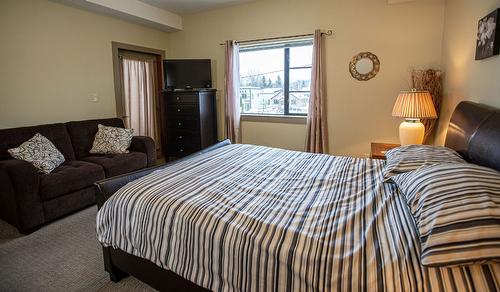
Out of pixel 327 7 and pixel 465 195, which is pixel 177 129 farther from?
pixel 465 195

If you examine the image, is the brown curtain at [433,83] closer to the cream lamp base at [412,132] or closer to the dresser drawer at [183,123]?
the cream lamp base at [412,132]

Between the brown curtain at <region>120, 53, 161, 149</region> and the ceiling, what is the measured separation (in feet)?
3.09

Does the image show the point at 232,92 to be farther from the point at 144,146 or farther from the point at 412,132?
the point at 412,132

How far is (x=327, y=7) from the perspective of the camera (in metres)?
3.63

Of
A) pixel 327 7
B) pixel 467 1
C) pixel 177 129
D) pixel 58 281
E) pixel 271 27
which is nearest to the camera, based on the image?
pixel 58 281

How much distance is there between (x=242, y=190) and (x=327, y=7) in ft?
10.5

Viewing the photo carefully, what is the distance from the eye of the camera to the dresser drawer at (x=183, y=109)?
432cm

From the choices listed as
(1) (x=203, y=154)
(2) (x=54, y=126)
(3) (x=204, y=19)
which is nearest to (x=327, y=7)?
(3) (x=204, y=19)

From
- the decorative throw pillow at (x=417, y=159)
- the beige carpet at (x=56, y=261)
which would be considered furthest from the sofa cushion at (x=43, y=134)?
the decorative throw pillow at (x=417, y=159)

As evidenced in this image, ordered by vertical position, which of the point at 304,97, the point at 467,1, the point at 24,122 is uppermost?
the point at 467,1

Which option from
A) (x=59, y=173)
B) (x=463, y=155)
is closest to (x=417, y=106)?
(x=463, y=155)

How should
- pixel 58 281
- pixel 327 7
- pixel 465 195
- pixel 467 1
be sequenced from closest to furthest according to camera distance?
pixel 465 195, pixel 58 281, pixel 467 1, pixel 327 7

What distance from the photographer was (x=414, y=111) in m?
2.62

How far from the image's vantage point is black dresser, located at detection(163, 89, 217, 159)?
4.33m
